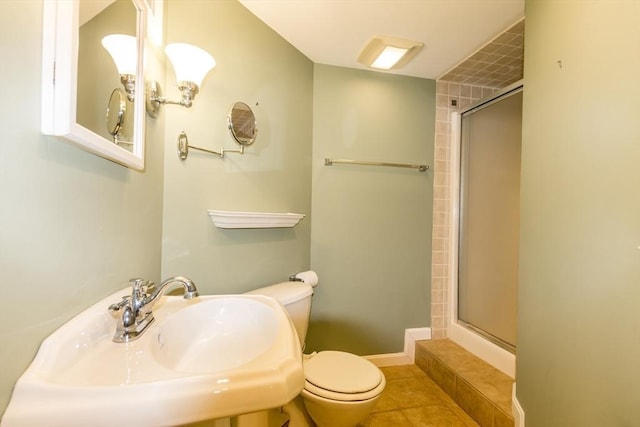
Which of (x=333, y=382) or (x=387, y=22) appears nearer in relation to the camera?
(x=333, y=382)

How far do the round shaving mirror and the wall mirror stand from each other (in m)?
0.45

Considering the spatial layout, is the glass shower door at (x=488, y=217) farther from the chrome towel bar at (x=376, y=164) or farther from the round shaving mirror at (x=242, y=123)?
the round shaving mirror at (x=242, y=123)

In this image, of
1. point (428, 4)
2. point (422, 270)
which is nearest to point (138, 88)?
point (428, 4)

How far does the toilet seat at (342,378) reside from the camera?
3.84 feet

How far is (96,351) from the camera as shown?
24.3 inches

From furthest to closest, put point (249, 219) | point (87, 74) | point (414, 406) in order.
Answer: point (414, 406) → point (249, 219) → point (87, 74)

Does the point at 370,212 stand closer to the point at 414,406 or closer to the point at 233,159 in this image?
the point at 233,159

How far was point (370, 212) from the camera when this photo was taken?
198 cm

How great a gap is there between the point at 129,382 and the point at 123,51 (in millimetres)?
918

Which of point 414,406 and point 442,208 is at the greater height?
point 442,208

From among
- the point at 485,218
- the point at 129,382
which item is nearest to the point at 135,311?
the point at 129,382

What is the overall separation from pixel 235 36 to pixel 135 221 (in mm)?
1044

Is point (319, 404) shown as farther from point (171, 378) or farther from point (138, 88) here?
point (138, 88)

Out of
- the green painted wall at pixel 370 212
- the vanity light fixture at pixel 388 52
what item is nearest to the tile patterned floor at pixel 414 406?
the green painted wall at pixel 370 212
